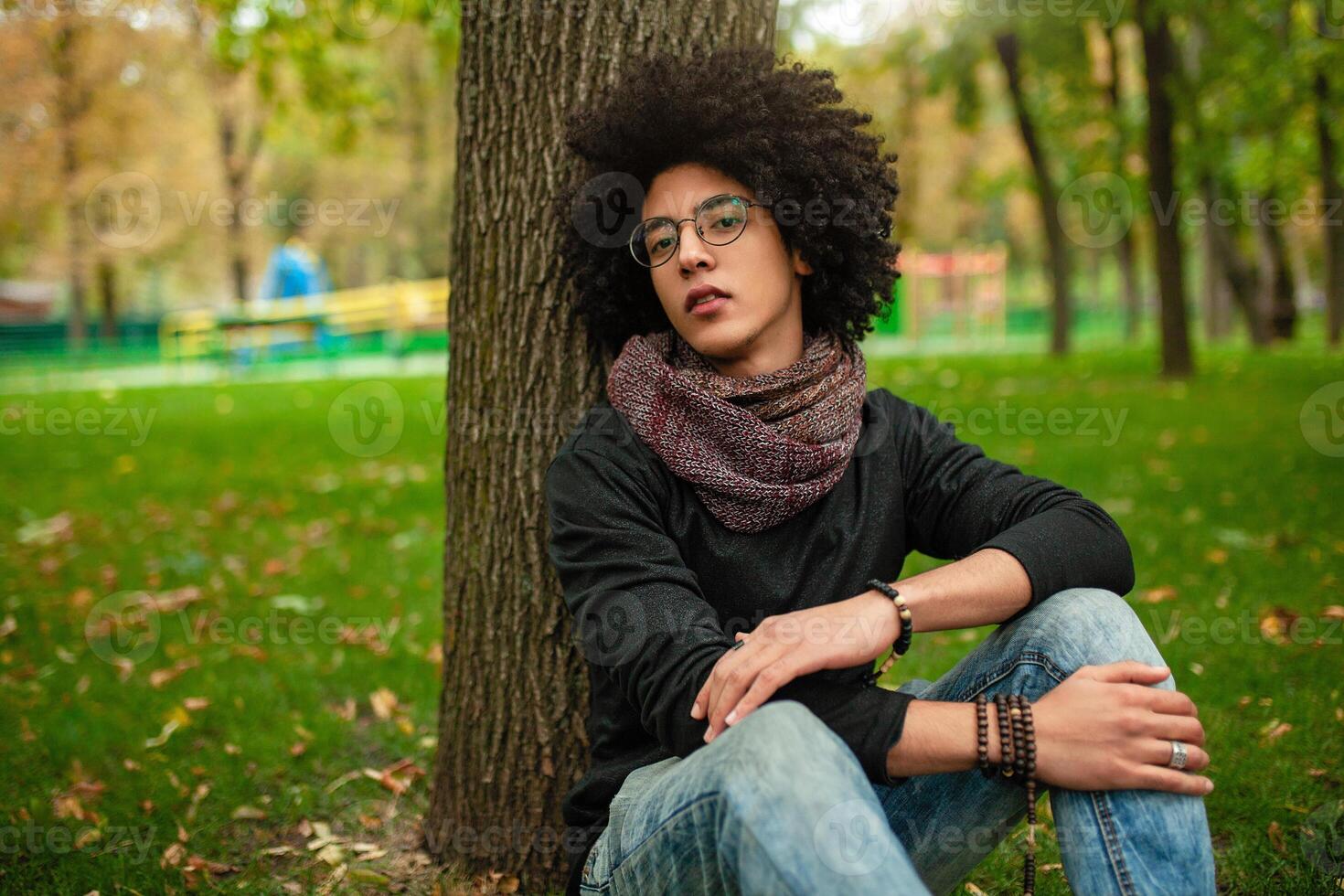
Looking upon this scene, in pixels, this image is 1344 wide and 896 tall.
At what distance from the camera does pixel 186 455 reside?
922cm

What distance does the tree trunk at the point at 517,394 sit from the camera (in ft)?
9.04

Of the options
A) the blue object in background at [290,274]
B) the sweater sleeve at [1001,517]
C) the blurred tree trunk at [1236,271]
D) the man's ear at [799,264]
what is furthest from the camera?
the blue object in background at [290,274]

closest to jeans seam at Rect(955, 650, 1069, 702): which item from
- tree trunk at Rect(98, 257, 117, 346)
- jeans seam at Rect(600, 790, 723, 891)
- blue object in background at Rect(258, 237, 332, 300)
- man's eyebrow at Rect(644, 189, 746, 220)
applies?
jeans seam at Rect(600, 790, 723, 891)

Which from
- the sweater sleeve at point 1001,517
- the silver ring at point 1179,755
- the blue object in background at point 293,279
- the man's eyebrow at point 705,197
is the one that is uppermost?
the blue object in background at point 293,279

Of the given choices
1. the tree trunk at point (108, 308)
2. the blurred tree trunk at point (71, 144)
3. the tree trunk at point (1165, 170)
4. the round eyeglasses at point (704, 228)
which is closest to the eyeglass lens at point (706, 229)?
the round eyeglasses at point (704, 228)

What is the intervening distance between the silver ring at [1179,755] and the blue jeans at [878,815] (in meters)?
0.06

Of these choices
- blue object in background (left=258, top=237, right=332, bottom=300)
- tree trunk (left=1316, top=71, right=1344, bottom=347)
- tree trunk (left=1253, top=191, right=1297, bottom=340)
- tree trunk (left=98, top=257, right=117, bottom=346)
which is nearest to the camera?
tree trunk (left=1316, top=71, right=1344, bottom=347)

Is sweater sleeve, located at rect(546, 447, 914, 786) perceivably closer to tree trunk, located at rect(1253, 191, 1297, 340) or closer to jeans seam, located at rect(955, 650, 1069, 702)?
jeans seam, located at rect(955, 650, 1069, 702)

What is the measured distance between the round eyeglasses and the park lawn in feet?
5.98

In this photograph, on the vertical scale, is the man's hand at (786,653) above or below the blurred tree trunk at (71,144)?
below

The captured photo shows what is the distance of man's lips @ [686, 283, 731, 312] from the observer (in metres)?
2.34

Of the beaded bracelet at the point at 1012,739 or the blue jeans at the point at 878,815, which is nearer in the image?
the blue jeans at the point at 878,815

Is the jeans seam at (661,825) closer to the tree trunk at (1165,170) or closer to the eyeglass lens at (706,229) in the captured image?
the eyeglass lens at (706,229)

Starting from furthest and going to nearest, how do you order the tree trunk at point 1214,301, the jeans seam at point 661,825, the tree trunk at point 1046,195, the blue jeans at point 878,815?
the tree trunk at point 1214,301 < the tree trunk at point 1046,195 < the jeans seam at point 661,825 < the blue jeans at point 878,815
